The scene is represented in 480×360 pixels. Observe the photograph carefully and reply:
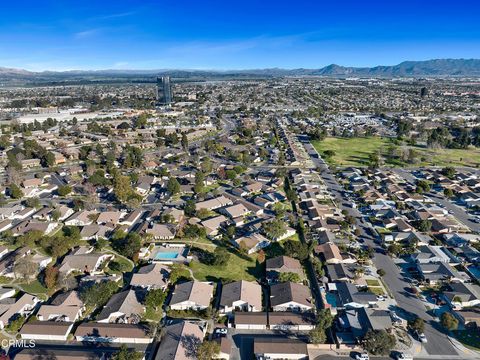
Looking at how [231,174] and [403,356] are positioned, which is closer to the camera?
[403,356]

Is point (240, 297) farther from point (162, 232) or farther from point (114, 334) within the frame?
point (162, 232)

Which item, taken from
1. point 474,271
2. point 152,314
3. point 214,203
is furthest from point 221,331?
point 474,271

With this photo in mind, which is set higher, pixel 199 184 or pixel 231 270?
pixel 199 184

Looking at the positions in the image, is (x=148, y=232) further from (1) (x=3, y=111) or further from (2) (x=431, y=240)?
(1) (x=3, y=111)

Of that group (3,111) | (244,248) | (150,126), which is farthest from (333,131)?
(3,111)

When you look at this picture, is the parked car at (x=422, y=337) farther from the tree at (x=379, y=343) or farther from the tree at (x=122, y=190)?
the tree at (x=122, y=190)
